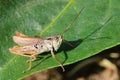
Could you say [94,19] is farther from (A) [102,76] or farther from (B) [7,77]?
(A) [102,76]

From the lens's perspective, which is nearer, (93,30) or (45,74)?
(93,30)

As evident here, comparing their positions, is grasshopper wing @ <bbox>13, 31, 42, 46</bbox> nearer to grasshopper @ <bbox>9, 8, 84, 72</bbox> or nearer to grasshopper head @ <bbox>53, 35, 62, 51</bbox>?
grasshopper @ <bbox>9, 8, 84, 72</bbox>

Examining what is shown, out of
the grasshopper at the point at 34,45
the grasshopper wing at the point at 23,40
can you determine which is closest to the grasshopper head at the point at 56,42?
the grasshopper at the point at 34,45

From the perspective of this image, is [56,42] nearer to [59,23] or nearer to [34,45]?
[34,45]

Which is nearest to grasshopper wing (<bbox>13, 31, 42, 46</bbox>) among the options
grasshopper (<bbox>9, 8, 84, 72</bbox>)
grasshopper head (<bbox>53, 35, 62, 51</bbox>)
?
grasshopper (<bbox>9, 8, 84, 72</bbox>)

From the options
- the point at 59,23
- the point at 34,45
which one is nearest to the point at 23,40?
the point at 34,45

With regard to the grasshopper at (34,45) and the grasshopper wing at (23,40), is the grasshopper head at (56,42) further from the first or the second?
the grasshopper wing at (23,40)

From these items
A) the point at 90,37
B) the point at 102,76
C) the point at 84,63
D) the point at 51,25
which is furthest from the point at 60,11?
the point at 102,76
